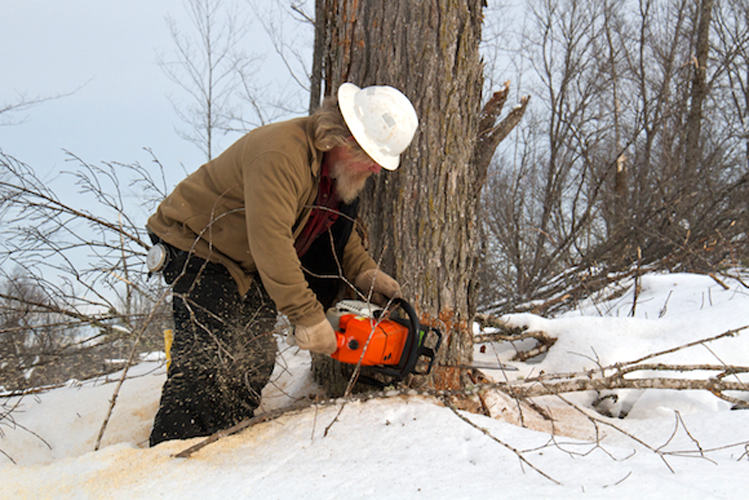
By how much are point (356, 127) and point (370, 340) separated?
1.00 metres

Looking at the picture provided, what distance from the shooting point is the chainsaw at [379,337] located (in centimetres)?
221

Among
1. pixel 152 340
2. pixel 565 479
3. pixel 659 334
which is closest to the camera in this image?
pixel 565 479

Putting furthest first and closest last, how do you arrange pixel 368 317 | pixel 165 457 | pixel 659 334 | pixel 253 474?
1. pixel 659 334
2. pixel 368 317
3. pixel 165 457
4. pixel 253 474

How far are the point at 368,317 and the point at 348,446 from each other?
0.62 metres

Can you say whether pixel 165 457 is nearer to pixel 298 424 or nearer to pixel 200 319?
pixel 298 424

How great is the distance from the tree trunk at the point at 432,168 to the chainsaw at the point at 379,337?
1.00ft

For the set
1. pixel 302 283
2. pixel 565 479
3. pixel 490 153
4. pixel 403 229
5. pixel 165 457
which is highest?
pixel 490 153

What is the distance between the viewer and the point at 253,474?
1.64 metres

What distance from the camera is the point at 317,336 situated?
2.14m

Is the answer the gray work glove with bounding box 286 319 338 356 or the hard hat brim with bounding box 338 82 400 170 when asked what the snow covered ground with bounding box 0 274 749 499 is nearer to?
the gray work glove with bounding box 286 319 338 356

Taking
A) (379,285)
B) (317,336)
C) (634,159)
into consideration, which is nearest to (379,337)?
(317,336)

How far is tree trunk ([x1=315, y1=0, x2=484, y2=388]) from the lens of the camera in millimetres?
2590

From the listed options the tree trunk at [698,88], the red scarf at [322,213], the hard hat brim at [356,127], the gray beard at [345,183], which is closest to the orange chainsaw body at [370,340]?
the red scarf at [322,213]

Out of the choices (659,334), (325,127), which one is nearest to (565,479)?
(325,127)
